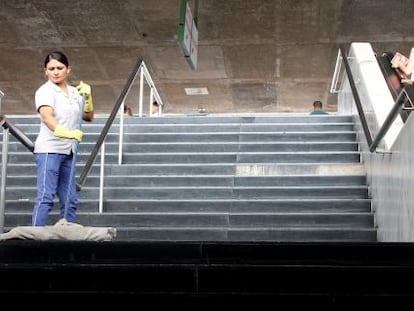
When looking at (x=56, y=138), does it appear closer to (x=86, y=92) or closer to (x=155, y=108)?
(x=86, y=92)

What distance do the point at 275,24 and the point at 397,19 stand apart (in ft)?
6.88

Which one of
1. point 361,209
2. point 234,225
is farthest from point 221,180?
point 361,209

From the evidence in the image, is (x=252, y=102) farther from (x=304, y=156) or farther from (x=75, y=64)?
(x=304, y=156)

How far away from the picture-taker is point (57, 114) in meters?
5.50

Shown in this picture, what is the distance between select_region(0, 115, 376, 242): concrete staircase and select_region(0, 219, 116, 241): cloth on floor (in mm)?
1426

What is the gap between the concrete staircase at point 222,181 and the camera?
20.9 ft

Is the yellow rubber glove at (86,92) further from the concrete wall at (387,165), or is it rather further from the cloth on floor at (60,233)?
the concrete wall at (387,165)

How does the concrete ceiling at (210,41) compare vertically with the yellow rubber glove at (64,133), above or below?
above

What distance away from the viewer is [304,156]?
25.6 feet

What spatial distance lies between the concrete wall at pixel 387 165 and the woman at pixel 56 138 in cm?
241

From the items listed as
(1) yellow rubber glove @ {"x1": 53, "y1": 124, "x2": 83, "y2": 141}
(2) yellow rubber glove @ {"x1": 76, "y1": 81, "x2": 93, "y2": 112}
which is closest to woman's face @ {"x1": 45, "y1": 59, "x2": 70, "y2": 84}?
(2) yellow rubber glove @ {"x1": 76, "y1": 81, "x2": 93, "y2": 112}

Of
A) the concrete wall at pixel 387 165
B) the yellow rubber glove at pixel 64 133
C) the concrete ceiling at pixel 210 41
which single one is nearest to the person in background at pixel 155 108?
the concrete ceiling at pixel 210 41

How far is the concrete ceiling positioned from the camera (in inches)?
493

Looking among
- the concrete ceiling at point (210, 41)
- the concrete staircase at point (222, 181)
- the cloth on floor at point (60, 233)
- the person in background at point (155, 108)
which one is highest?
the concrete ceiling at point (210, 41)
